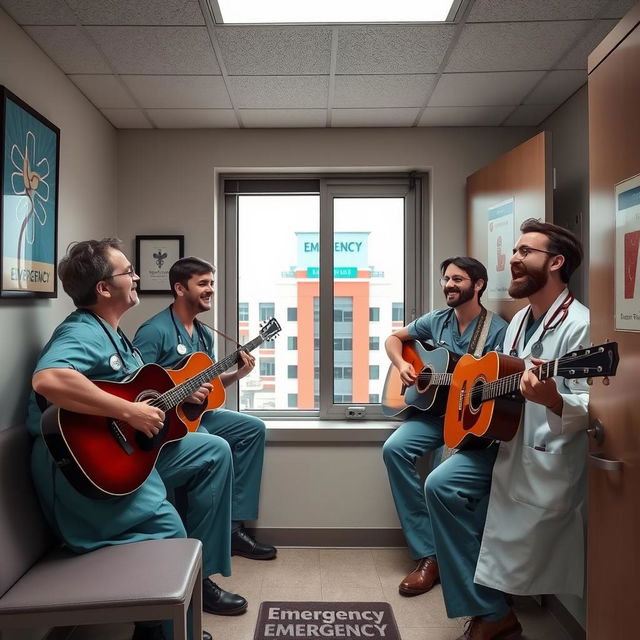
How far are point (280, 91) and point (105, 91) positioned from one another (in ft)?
2.74

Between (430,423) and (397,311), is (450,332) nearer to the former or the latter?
(430,423)

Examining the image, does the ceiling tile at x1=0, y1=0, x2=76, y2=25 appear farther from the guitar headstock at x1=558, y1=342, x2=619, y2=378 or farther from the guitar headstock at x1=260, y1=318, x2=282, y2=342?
the guitar headstock at x1=558, y1=342, x2=619, y2=378

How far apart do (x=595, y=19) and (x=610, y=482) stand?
1638 mm

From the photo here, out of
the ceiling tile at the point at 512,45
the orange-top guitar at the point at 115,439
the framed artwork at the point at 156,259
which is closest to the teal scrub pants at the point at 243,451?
the orange-top guitar at the point at 115,439

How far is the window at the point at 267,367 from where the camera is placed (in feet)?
11.5

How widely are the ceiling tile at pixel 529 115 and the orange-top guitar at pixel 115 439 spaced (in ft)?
7.16

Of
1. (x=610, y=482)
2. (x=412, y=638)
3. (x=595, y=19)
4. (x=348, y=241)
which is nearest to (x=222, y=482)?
(x=412, y=638)

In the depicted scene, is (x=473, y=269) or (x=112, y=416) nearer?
(x=112, y=416)

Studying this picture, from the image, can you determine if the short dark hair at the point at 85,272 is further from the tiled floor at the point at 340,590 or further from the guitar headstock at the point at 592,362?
the guitar headstock at the point at 592,362

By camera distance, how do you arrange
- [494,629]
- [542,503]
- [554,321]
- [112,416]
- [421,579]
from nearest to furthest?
[112,416]
[542,503]
[554,321]
[494,629]
[421,579]

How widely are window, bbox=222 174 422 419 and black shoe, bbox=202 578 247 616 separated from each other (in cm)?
119

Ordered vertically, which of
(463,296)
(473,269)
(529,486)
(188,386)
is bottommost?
(529,486)

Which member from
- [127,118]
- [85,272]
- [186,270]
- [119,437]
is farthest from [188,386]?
[127,118]

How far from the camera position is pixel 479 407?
2061mm
